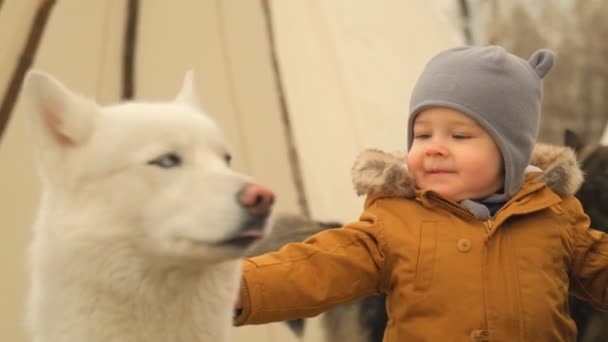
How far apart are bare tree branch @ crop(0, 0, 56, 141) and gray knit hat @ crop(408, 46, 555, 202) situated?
2.97 ft

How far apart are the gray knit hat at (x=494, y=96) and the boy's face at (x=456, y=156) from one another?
17mm

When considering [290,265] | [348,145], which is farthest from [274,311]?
[348,145]

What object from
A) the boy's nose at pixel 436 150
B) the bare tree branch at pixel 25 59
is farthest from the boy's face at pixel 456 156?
the bare tree branch at pixel 25 59

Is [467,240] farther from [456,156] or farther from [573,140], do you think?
[573,140]

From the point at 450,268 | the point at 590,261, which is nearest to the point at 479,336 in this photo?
the point at 450,268

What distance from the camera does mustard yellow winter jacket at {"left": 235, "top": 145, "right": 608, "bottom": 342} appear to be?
101 centimetres

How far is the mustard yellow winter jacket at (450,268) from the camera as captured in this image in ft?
3.31

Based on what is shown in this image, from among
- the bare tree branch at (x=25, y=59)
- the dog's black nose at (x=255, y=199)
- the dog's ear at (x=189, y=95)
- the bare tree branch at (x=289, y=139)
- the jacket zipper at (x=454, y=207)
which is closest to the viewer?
the dog's black nose at (x=255, y=199)

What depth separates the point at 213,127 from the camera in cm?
85

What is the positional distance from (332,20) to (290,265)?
35.2 inches

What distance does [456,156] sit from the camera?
1087 mm

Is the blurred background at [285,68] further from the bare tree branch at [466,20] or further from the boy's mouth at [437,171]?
the boy's mouth at [437,171]

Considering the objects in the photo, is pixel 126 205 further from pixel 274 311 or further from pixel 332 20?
pixel 332 20

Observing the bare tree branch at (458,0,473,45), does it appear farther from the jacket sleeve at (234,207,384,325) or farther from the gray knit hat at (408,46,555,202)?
the jacket sleeve at (234,207,384,325)
